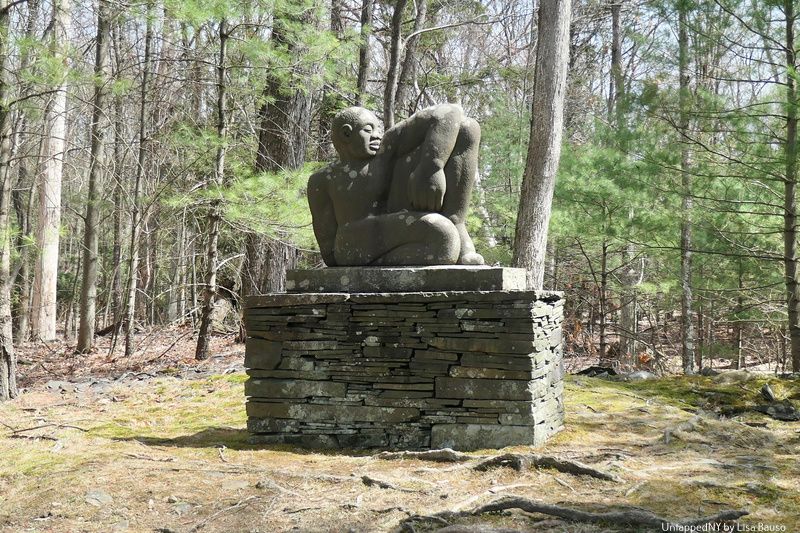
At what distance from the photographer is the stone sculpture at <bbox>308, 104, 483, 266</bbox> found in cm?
487

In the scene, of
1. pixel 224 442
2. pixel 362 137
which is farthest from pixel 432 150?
pixel 224 442

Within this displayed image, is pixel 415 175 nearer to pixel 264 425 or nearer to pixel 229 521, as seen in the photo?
pixel 264 425

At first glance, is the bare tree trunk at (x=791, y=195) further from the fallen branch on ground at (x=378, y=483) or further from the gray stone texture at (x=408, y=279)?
the fallen branch on ground at (x=378, y=483)

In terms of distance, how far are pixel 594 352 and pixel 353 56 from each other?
306 inches

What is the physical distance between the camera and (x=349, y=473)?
4000 mm

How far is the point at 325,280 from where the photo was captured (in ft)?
16.5

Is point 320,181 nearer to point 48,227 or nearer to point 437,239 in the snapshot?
point 437,239

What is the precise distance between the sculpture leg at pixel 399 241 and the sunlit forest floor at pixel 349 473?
4.60 ft

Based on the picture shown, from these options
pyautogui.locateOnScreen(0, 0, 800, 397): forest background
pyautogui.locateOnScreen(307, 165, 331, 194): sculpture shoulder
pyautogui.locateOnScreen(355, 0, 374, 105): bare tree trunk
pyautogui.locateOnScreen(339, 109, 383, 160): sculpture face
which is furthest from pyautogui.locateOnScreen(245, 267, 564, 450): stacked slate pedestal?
pyautogui.locateOnScreen(355, 0, 374, 105): bare tree trunk

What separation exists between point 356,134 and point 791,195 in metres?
5.13

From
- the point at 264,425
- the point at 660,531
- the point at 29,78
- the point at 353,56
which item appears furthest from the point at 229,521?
the point at 353,56

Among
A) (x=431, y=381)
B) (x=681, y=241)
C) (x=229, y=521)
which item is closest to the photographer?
(x=229, y=521)

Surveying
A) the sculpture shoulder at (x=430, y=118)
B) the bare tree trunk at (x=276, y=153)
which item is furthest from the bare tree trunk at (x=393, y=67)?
the sculpture shoulder at (x=430, y=118)

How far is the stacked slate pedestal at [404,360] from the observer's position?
452 cm
